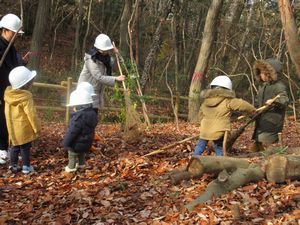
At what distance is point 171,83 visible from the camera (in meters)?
19.3

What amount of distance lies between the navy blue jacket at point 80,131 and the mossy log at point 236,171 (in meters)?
1.54

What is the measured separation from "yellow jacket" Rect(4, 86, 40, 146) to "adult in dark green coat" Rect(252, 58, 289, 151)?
10.9 feet

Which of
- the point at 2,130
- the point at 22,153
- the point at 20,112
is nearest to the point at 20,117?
the point at 20,112

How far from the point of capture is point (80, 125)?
590cm

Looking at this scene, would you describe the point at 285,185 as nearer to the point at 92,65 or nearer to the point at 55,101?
the point at 92,65

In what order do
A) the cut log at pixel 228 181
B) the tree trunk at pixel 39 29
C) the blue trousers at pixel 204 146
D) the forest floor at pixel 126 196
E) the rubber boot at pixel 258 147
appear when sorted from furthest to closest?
the tree trunk at pixel 39 29
the rubber boot at pixel 258 147
the blue trousers at pixel 204 146
the cut log at pixel 228 181
the forest floor at pixel 126 196

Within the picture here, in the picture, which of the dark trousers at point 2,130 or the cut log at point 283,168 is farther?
the dark trousers at point 2,130

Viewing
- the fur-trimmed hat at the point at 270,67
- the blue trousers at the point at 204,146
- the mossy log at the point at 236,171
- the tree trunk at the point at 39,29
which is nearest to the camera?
the mossy log at the point at 236,171

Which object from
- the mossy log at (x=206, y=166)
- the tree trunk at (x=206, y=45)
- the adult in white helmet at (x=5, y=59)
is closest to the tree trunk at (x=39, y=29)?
the tree trunk at (x=206, y=45)

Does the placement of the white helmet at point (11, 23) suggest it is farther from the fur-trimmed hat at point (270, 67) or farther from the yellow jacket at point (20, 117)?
the fur-trimmed hat at point (270, 67)

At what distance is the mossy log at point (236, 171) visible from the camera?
475cm

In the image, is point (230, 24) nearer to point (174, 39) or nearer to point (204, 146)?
point (174, 39)

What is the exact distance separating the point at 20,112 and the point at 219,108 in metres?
2.75

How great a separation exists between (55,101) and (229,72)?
30.0 feet
